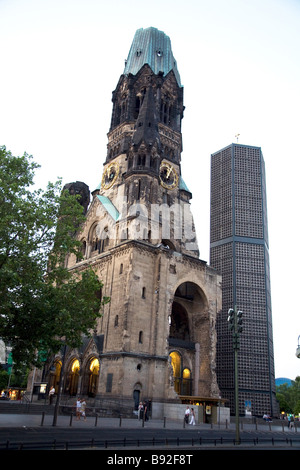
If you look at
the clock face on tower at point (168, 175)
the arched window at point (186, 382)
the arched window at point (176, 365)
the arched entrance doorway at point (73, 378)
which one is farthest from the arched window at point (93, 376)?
the clock face on tower at point (168, 175)

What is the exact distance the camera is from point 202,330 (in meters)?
47.8

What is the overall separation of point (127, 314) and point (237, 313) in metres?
18.8

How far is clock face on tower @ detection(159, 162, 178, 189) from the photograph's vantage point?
56906mm

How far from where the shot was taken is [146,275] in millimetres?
42781

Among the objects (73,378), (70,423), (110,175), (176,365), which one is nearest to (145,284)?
(176,365)

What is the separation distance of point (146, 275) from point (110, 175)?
21.1 m

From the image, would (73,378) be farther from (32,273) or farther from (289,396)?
(289,396)

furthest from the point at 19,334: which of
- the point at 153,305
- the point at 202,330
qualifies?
the point at 202,330

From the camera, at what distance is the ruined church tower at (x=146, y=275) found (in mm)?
39531

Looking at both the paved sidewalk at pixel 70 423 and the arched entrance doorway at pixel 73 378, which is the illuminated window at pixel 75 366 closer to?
the arched entrance doorway at pixel 73 378

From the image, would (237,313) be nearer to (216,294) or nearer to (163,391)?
(163,391)

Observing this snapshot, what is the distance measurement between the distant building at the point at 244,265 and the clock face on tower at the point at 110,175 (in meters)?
19.4

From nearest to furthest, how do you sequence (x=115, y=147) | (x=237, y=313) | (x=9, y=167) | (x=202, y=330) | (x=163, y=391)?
(x=237, y=313)
(x=9, y=167)
(x=163, y=391)
(x=202, y=330)
(x=115, y=147)

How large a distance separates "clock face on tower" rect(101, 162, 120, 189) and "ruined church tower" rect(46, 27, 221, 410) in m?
0.21
